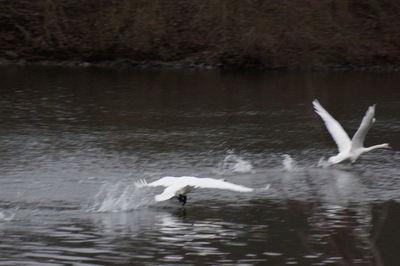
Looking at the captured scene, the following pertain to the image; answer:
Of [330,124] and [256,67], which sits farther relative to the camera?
[256,67]

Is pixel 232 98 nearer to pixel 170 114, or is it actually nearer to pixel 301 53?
pixel 170 114

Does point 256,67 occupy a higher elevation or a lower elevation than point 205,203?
higher

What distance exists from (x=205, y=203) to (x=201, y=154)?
428 centimetres

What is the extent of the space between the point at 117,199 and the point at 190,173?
102 inches

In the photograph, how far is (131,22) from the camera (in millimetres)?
38938

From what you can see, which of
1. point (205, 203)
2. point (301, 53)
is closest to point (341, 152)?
point (205, 203)

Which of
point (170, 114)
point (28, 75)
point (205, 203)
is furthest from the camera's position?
point (28, 75)

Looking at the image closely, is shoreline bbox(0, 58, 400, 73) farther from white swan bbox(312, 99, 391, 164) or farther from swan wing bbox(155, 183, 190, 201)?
swan wing bbox(155, 183, 190, 201)

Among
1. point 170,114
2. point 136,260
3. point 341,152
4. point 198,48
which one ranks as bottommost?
point 136,260

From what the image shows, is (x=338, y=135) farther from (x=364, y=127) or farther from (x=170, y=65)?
(x=170, y=65)

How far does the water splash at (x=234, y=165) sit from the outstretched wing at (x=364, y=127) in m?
2.01

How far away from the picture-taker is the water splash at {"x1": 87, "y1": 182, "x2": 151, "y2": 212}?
13625 mm

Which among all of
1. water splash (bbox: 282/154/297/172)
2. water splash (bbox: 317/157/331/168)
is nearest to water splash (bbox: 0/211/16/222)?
water splash (bbox: 282/154/297/172)

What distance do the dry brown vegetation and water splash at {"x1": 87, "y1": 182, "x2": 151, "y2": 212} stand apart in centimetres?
2125
